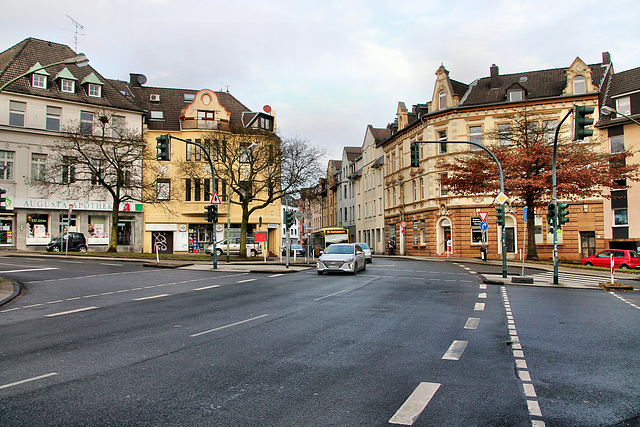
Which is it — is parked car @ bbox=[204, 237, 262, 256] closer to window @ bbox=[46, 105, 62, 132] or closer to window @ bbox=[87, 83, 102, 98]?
window @ bbox=[46, 105, 62, 132]

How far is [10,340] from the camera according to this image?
8.85 meters

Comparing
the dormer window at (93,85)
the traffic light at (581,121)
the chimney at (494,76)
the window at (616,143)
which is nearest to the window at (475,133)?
the chimney at (494,76)

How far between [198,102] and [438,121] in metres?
23.9

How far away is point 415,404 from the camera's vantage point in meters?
5.27

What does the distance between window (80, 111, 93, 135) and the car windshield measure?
22149mm

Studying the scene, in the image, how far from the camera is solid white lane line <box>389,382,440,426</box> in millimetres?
4816

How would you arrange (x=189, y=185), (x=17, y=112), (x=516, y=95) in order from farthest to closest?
(x=189, y=185) → (x=516, y=95) → (x=17, y=112)

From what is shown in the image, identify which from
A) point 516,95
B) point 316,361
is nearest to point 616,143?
point 516,95

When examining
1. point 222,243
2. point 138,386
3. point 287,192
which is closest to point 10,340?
point 138,386

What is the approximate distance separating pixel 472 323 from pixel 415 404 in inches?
230

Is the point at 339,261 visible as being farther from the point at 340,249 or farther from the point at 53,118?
the point at 53,118

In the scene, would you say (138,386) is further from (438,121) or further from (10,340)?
(438,121)

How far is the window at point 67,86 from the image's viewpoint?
46.3 metres

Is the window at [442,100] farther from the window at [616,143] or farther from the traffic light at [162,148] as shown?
the traffic light at [162,148]
